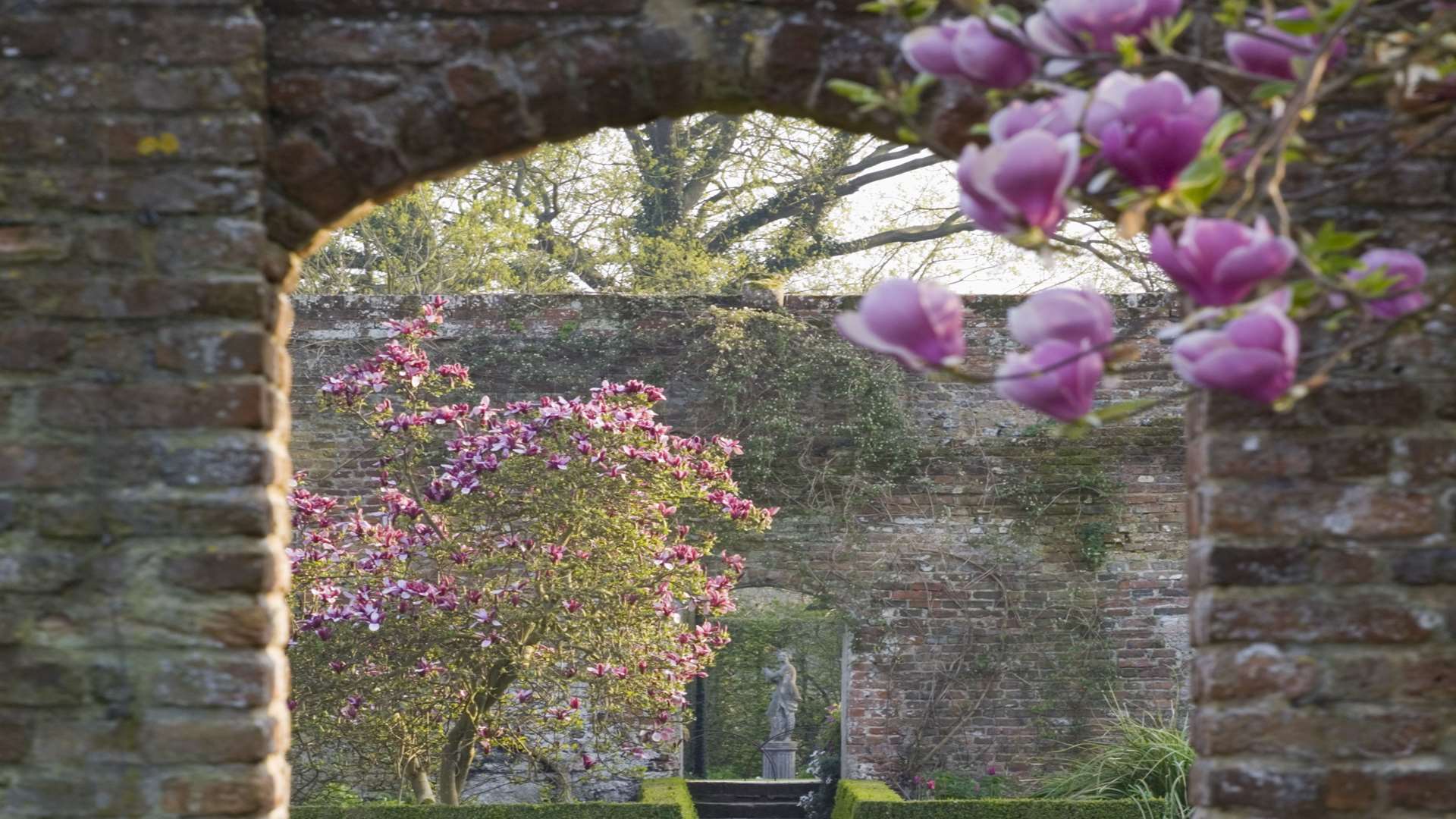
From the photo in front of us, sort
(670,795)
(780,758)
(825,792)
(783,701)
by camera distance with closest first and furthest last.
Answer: (670,795)
(825,792)
(783,701)
(780,758)

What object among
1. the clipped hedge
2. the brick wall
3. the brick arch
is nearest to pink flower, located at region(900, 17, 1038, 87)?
Result: the brick arch

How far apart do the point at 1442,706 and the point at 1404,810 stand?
176 millimetres

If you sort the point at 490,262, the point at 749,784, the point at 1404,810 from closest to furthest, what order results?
the point at 1404,810, the point at 749,784, the point at 490,262

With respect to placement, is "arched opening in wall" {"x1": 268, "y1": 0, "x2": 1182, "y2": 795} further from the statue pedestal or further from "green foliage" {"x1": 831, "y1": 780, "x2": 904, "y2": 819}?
the statue pedestal

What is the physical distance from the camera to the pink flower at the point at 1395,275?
5.51 feet

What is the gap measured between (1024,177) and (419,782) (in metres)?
6.65

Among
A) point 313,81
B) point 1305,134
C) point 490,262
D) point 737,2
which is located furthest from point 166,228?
point 490,262

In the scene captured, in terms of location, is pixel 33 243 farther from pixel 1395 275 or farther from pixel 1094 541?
pixel 1094 541

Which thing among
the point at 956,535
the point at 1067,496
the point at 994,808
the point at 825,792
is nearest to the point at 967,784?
the point at 994,808

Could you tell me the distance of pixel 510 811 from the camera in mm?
7465

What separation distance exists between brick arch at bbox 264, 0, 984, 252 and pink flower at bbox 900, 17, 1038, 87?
2.61 ft

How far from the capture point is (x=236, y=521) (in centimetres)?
251

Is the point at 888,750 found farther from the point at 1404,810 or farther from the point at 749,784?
the point at 1404,810

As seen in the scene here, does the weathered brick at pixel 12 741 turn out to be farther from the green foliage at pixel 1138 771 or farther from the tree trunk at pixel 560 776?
the green foliage at pixel 1138 771
